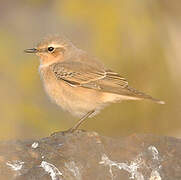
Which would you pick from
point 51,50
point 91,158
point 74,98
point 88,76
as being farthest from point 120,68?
point 91,158

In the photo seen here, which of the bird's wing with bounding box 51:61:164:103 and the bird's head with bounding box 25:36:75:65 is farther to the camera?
the bird's head with bounding box 25:36:75:65

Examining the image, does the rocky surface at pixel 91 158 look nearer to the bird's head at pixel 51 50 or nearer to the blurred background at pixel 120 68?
the bird's head at pixel 51 50

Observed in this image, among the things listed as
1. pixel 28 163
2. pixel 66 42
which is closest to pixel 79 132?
pixel 28 163

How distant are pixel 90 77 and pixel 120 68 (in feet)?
9.33

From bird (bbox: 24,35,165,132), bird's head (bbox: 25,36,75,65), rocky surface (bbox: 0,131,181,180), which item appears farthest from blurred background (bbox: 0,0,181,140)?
rocky surface (bbox: 0,131,181,180)

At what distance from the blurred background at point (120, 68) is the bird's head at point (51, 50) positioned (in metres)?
1.45

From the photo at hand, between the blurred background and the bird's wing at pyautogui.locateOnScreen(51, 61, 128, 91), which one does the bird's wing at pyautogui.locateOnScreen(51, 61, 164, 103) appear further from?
the blurred background

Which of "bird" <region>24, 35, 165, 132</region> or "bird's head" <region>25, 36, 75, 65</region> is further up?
"bird's head" <region>25, 36, 75, 65</region>

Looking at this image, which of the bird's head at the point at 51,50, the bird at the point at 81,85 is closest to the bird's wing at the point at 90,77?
the bird at the point at 81,85

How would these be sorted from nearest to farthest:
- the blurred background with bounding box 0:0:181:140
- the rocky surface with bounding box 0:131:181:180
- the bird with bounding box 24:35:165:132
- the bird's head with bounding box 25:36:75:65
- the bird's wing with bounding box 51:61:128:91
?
the rocky surface with bounding box 0:131:181:180, the bird with bounding box 24:35:165:132, the bird's wing with bounding box 51:61:128:91, the bird's head with bounding box 25:36:75:65, the blurred background with bounding box 0:0:181:140

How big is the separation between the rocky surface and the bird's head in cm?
252

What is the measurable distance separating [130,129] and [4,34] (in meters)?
3.46

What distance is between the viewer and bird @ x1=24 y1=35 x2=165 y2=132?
1093 centimetres

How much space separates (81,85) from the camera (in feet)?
36.7
